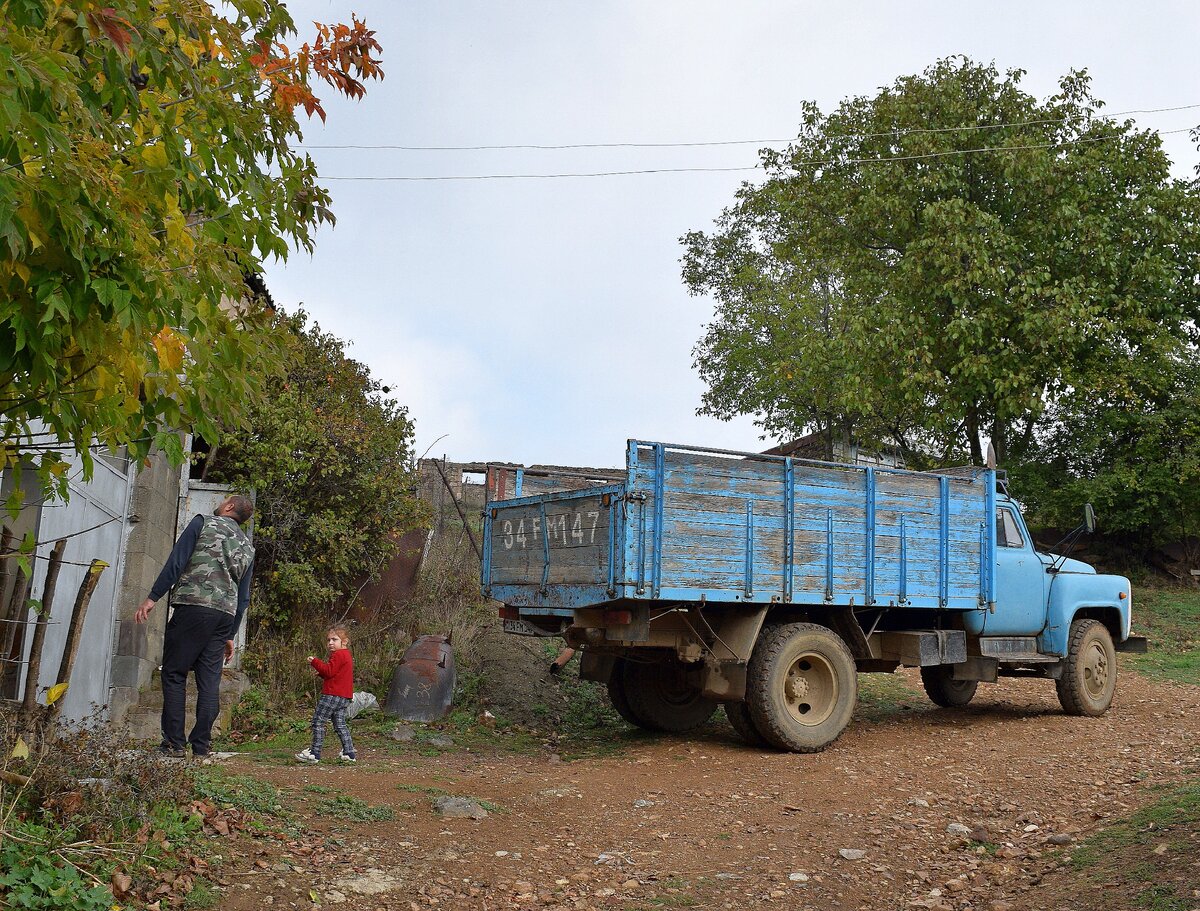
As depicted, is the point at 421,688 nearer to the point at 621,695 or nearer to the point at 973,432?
the point at 621,695

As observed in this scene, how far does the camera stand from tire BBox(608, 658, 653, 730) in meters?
9.65

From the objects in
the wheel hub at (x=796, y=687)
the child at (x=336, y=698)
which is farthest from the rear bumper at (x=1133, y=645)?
the child at (x=336, y=698)

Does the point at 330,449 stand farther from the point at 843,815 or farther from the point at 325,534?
the point at 843,815

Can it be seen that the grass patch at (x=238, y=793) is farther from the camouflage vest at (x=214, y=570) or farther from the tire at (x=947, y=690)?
the tire at (x=947, y=690)

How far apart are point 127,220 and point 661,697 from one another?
7717 mm

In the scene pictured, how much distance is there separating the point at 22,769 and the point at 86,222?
2.67 meters

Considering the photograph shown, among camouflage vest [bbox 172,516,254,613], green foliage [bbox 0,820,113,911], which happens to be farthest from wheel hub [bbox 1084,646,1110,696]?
green foliage [bbox 0,820,113,911]

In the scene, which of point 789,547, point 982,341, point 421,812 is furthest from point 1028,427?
point 421,812

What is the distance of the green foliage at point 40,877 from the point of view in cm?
367

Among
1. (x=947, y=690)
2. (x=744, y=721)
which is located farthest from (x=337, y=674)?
(x=947, y=690)

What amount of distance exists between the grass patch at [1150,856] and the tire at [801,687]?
108 inches

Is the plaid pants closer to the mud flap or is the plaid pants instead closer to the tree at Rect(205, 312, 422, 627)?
the mud flap

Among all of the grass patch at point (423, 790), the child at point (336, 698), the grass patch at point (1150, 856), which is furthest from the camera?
the child at point (336, 698)

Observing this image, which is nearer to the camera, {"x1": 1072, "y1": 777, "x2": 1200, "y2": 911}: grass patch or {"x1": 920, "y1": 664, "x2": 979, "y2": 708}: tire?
{"x1": 1072, "y1": 777, "x2": 1200, "y2": 911}: grass patch
